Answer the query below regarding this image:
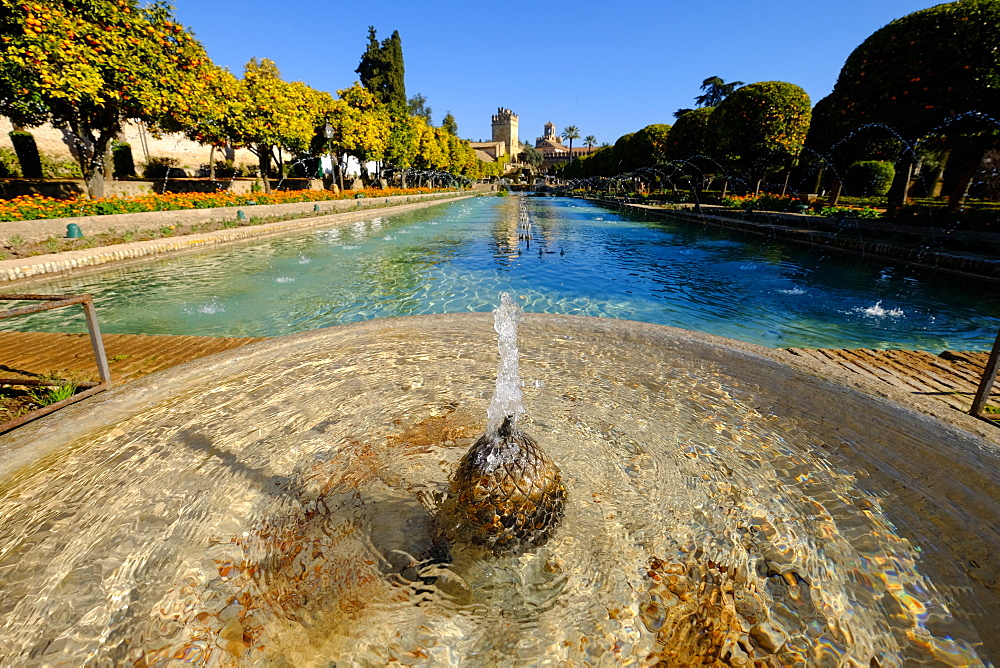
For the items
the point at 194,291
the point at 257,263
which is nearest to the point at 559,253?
the point at 257,263

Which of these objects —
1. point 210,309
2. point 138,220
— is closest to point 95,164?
point 138,220

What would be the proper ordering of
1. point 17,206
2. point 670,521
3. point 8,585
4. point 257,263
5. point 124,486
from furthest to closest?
point 257,263, point 17,206, point 124,486, point 670,521, point 8,585

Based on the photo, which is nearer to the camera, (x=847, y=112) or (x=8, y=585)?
(x=8, y=585)

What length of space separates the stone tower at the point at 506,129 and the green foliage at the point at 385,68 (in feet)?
267

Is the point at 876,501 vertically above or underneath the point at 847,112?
underneath

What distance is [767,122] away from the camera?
19594 millimetres

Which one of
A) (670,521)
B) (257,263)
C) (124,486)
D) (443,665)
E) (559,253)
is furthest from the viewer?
(559,253)

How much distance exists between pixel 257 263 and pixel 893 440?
13123mm

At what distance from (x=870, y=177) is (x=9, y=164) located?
48.3m

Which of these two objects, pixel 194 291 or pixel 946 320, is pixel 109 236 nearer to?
pixel 194 291

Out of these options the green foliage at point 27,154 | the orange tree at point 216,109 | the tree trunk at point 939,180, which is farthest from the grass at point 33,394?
the tree trunk at point 939,180

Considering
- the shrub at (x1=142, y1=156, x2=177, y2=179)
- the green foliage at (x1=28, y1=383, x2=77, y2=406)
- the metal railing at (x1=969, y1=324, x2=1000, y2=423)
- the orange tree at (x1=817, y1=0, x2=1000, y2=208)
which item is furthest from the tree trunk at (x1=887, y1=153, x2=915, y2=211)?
the shrub at (x1=142, y1=156, x2=177, y2=179)

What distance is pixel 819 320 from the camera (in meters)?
7.56

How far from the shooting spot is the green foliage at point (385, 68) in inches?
1939
